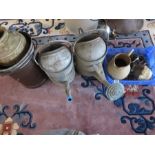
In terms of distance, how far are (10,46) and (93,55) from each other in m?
0.31

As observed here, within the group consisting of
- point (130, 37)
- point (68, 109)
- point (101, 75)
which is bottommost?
point (68, 109)

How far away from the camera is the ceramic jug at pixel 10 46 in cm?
91

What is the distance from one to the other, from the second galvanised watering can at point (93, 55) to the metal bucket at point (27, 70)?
0.17m

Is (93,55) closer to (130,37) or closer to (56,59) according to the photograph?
(56,59)

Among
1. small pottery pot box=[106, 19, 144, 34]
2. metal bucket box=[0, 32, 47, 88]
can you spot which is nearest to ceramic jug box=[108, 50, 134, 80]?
small pottery pot box=[106, 19, 144, 34]

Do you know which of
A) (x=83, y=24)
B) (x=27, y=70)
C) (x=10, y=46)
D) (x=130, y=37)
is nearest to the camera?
(x=10, y=46)

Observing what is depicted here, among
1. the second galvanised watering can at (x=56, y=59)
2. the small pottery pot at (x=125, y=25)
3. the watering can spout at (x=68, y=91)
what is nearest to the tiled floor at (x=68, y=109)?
the watering can spout at (x=68, y=91)

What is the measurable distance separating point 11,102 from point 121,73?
1.67 feet

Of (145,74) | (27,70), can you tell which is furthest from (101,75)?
(27,70)

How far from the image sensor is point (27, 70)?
105 centimetres

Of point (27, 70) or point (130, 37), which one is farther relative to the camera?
point (130, 37)

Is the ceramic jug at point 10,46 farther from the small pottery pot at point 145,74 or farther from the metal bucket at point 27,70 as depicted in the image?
the small pottery pot at point 145,74

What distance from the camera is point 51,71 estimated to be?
1.00m

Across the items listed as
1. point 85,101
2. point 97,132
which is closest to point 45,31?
point 85,101
